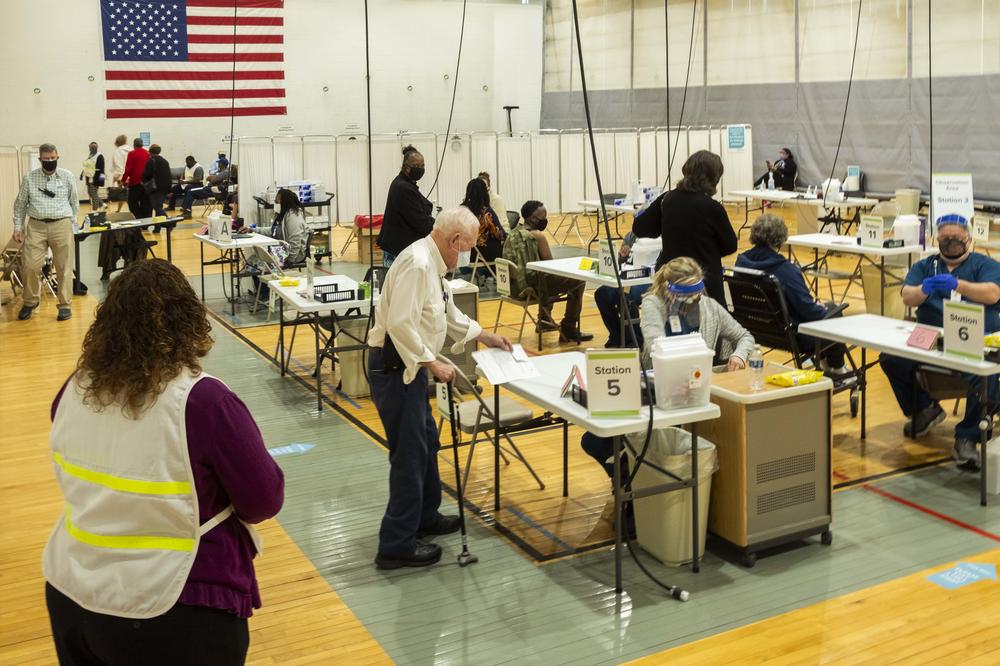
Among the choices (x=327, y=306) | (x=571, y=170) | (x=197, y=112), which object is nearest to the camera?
(x=327, y=306)

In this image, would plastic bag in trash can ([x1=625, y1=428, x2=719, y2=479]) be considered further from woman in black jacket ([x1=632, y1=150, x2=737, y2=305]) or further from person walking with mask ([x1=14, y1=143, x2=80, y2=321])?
person walking with mask ([x1=14, y1=143, x2=80, y2=321])

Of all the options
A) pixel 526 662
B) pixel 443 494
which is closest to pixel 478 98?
pixel 443 494

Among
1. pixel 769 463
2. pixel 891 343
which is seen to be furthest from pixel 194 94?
pixel 769 463

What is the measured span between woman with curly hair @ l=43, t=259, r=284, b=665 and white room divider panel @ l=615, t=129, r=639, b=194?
14.7 meters

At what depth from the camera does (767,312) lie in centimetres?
586

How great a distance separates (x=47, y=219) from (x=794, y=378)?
287 inches

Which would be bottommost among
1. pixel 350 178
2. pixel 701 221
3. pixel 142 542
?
pixel 142 542

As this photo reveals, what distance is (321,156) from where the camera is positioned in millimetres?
14477

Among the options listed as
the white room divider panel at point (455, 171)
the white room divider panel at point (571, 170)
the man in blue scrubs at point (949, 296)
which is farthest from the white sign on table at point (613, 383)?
the white room divider panel at point (571, 170)

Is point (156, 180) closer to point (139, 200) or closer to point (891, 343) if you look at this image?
point (139, 200)

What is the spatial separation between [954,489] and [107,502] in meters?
4.06

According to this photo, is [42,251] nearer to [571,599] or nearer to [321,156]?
[321,156]

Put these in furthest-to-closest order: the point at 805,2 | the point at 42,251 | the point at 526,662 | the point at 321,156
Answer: the point at 805,2
the point at 321,156
the point at 42,251
the point at 526,662

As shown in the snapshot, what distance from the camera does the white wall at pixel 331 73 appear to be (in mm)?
20203
